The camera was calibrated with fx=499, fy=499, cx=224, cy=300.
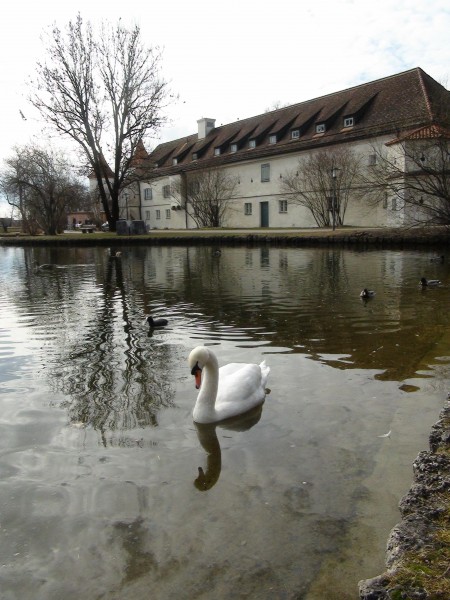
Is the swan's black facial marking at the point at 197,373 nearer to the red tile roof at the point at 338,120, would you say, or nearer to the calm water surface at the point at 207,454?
the calm water surface at the point at 207,454

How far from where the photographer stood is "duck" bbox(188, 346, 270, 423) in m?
5.27

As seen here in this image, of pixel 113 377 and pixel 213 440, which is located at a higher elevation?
pixel 113 377

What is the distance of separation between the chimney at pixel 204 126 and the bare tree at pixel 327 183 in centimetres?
2440

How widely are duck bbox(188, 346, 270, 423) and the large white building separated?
25259 millimetres

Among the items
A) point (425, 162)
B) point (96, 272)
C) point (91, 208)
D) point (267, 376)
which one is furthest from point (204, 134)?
point (267, 376)

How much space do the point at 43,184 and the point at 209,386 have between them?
54.8 meters

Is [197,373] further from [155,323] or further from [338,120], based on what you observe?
[338,120]

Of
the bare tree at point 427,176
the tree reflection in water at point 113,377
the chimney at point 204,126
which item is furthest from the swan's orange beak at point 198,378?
the chimney at point 204,126

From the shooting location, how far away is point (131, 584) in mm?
2984

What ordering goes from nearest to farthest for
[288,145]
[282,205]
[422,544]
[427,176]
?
1. [422,544]
2. [427,176]
3. [288,145]
4. [282,205]

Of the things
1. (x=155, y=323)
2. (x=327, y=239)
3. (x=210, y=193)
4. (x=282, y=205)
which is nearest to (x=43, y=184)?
(x=210, y=193)

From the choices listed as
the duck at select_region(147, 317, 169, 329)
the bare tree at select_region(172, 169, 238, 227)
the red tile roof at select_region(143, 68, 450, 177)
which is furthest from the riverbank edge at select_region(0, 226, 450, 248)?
the duck at select_region(147, 317, 169, 329)

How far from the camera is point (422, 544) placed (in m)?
2.47

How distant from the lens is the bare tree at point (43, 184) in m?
52.8
